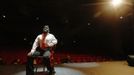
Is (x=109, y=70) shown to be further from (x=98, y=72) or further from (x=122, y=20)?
(x=122, y=20)

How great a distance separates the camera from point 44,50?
531 centimetres

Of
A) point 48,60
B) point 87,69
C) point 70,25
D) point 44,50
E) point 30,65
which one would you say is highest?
point 70,25

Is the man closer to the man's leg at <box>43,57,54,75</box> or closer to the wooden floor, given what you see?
the man's leg at <box>43,57,54,75</box>

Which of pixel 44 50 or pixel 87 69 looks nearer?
pixel 44 50

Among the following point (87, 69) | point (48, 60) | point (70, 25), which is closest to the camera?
point (48, 60)

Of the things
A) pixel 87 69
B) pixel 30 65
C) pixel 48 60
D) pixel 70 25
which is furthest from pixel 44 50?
pixel 70 25

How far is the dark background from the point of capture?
1225cm

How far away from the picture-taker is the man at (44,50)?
5.07 metres

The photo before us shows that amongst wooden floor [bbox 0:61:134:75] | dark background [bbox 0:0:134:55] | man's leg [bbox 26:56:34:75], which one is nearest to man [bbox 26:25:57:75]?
Answer: man's leg [bbox 26:56:34:75]

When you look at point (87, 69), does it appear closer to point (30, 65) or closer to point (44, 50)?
point (44, 50)

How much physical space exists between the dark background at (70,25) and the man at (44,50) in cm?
683

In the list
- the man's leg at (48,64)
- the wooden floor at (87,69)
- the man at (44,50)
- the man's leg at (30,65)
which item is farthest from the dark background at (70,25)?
the man's leg at (30,65)

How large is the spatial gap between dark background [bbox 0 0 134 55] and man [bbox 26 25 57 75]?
269 inches

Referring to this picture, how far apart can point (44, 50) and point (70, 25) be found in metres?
8.30
